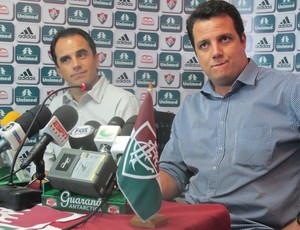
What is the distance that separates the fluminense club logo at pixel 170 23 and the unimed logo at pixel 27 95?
1.01 meters

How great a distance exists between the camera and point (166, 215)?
3.17ft

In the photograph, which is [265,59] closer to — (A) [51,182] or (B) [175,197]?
(B) [175,197]

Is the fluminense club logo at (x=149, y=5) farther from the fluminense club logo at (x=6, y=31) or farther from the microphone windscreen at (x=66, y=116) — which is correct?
the microphone windscreen at (x=66, y=116)

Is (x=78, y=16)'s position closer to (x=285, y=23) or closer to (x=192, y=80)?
(x=192, y=80)

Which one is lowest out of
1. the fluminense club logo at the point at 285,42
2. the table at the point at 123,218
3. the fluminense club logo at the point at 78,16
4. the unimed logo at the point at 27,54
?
the table at the point at 123,218

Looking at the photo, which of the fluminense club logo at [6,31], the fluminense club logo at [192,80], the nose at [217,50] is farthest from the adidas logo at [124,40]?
the nose at [217,50]

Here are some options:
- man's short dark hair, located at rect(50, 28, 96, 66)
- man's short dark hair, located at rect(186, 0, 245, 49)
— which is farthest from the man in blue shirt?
man's short dark hair, located at rect(50, 28, 96, 66)

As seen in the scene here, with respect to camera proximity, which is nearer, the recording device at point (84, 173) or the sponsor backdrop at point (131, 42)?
the recording device at point (84, 173)

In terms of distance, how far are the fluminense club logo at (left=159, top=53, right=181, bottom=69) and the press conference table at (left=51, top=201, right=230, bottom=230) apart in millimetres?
2050

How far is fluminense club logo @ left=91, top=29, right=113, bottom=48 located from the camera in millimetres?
2867

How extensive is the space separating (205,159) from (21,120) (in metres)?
A: 0.70

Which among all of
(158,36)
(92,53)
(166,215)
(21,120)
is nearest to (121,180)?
(166,215)

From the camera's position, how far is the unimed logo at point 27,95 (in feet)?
8.91

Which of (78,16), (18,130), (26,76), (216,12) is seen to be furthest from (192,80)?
(18,130)
